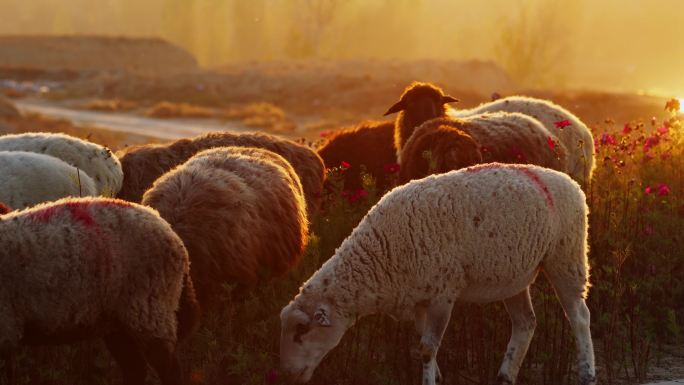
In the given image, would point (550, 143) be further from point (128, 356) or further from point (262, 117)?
point (262, 117)

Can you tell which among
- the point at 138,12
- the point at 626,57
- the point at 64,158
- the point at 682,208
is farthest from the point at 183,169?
the point at 138,12

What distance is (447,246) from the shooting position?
6.01 metres

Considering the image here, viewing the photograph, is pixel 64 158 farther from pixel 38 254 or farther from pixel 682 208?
pixel 682 208

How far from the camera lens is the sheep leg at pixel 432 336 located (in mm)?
5965

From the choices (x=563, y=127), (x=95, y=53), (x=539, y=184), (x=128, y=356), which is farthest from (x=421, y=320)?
(x=95, y=53)

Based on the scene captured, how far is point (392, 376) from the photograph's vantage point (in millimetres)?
6656

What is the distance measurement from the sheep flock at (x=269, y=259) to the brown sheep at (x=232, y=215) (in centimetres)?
1

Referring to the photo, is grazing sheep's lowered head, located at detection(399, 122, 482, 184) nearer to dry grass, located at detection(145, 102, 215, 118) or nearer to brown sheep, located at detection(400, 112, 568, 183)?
brown sheep, located at detection(400, 112, 568, 183)

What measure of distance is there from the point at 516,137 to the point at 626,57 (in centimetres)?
12350

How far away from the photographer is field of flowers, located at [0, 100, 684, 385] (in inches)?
260

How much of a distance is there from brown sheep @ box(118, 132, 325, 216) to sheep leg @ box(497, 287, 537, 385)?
3081 millimetres

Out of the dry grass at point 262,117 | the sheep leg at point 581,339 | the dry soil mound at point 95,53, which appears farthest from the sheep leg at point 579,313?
the dry soil mound at point 95,53

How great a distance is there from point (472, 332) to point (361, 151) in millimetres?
4405

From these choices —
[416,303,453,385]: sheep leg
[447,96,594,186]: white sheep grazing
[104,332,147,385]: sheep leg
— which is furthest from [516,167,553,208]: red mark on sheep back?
[447,96,594,186]: white sheep grazing
